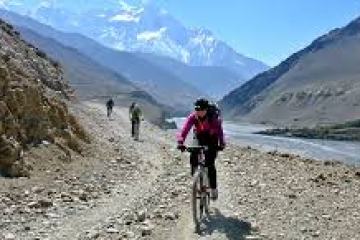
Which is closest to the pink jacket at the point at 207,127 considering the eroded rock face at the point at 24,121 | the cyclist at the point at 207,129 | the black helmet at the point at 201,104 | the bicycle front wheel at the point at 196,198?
the cyclist at the point at 207,129

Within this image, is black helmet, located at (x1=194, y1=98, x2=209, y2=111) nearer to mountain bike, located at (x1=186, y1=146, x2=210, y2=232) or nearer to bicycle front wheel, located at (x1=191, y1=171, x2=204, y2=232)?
mountain bike, located at (x1=186, y1=146, x2=210, y2=232)

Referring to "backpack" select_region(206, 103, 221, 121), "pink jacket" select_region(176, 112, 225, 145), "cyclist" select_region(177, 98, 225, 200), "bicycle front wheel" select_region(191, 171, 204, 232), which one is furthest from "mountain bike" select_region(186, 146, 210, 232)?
"backpack" select_region(206, 103, 221, 121)

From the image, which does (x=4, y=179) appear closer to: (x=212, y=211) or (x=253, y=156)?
(x=212, y=211)

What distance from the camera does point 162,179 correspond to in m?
24.5

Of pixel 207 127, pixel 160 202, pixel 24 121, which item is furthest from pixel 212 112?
pixel 24 121

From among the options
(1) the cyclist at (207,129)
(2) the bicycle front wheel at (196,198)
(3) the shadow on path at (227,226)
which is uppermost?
(1) the cyclist at (207,129)

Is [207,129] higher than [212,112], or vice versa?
[212,112]

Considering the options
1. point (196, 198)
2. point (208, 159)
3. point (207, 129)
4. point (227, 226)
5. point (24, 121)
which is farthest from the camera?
point (24, 121)

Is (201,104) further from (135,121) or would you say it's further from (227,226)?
(135,121)

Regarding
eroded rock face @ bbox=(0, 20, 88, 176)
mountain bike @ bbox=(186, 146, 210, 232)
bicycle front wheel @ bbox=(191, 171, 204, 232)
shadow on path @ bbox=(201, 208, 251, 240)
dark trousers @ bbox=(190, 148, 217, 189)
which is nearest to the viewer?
shadow on path @ bbox=(201, 208, 251, 240)

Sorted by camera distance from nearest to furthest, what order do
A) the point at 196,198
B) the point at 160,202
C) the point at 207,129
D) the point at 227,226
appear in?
the point at 196,198
the point at 227,226
the point at 207,129
the point at 160,202

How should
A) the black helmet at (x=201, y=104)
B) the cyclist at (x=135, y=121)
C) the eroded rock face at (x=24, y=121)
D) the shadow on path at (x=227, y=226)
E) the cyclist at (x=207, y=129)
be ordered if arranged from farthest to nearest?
the cyclist at (x=135, y=121)
the eroded rock face at (x=24, y=121)
the cyclist at (x=207, y=129)
the black helmet at (x=201, y=104)
the shadow on path at (x=227, y=226)

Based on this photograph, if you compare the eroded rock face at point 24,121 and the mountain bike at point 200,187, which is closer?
the mountain bike at point 200,187

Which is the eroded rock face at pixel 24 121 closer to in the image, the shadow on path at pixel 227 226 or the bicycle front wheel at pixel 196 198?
the bicycle front wheel at pixel 196 198
